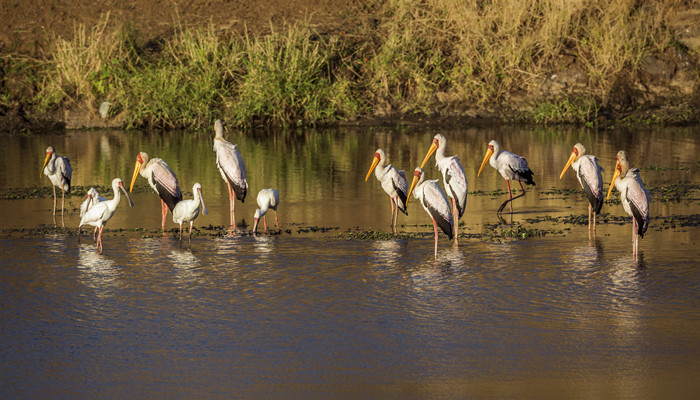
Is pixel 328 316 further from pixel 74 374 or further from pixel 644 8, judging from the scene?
pixel 644 8

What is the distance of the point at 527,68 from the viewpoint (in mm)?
22656

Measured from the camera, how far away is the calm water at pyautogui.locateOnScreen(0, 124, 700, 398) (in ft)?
20.9

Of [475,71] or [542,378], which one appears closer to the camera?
[542,378]

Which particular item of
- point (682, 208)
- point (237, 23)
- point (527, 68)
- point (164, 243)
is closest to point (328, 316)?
point (164, 243)

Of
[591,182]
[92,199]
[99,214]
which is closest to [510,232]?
[591,182]

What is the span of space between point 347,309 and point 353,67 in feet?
51.6

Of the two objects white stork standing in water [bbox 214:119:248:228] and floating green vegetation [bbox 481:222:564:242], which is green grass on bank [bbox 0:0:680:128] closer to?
white stork standing in water [bbox 214:119:248:228]

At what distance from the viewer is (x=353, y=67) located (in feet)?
76.2

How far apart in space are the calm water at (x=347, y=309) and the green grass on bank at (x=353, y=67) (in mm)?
8792

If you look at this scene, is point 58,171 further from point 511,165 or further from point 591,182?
point 591,182

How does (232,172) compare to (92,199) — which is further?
(232,172)

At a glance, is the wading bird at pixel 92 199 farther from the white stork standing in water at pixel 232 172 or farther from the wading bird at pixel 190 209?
the white stork standing in water at pixel 232 172

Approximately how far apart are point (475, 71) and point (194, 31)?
21.7 ft

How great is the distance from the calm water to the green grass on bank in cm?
879
